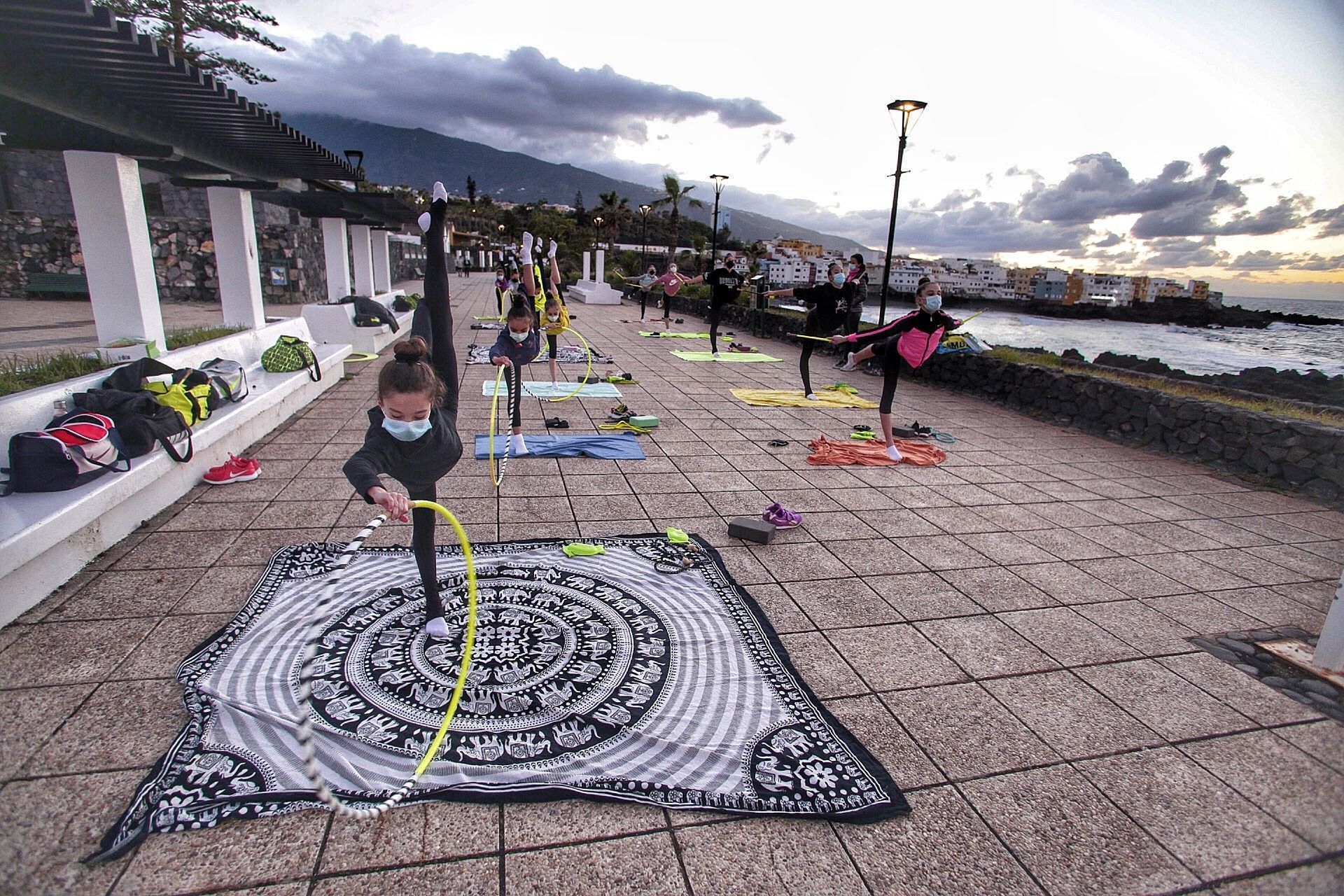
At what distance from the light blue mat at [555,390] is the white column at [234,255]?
11.8 ft

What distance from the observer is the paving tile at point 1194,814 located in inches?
93.6

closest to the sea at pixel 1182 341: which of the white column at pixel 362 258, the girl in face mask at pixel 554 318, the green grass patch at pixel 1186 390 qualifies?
the green grass patch at pixel 1186 390

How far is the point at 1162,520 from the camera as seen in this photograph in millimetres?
6035

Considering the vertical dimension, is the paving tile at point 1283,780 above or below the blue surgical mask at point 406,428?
below

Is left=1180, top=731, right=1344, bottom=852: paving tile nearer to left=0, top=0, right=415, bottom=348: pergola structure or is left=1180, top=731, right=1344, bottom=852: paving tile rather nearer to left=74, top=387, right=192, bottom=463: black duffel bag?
left=74, top=387, right=192, bottom=463: black duffel bag

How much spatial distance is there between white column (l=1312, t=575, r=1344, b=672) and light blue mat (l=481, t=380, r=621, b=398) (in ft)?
27.3

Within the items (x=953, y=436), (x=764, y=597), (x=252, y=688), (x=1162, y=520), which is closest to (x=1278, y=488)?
(x=1162, y=520)

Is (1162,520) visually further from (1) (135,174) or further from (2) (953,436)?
(1) (135,174)

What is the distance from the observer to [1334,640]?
11.7 ft

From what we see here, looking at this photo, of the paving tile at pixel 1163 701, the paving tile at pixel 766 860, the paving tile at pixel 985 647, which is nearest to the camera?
the paving tile at pixel 766 860

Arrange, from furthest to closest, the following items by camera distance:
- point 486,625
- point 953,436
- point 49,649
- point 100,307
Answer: point 953,436 < point 100,307 < point 486,625 < point 49,649

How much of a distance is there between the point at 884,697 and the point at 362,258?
1913cm

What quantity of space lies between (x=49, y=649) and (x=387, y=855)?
2415 millimetres

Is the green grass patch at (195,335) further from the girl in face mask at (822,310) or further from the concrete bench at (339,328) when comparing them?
the girl in face mask at (822,310)
